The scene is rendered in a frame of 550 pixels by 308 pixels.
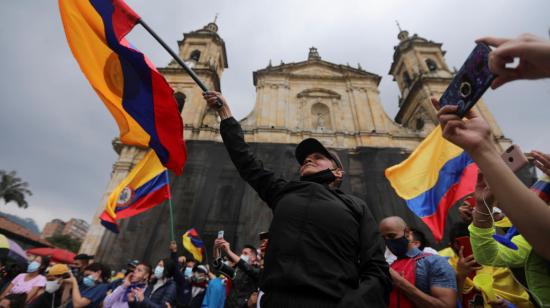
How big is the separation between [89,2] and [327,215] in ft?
11.7

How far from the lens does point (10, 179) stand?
94.1ft

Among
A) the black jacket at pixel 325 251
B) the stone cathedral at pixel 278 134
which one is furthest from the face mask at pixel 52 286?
the stone cathedral at pixel 278 134

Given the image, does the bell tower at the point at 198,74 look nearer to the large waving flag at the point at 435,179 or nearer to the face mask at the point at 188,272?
the face mask at the point at 188,272

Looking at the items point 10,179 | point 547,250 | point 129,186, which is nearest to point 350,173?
point 129,186

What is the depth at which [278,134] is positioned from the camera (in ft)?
48.3

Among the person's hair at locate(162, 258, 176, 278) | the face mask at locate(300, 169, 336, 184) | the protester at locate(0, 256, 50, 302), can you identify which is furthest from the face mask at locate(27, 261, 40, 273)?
the face mask at locate(300, 169, 336, 184)

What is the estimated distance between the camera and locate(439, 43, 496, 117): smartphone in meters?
0.86

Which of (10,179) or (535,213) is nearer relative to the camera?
(535,213)

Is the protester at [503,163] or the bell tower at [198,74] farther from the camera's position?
the bell tower at [198,74]

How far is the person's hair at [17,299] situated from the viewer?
147 inches

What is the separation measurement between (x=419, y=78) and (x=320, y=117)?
7.25 m

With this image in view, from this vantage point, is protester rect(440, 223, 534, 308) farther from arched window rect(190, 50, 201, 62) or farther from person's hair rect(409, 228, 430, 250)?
arched window rect(190, 50, 201, 62)

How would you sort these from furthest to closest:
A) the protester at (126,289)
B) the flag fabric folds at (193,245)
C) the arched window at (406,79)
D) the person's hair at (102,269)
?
the arched window at (406,79) < the flag fabric folds at (193,245) < the person's hair at (102,269) < the protester at (126,289)

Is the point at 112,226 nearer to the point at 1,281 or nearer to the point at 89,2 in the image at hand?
the point at 1,281
